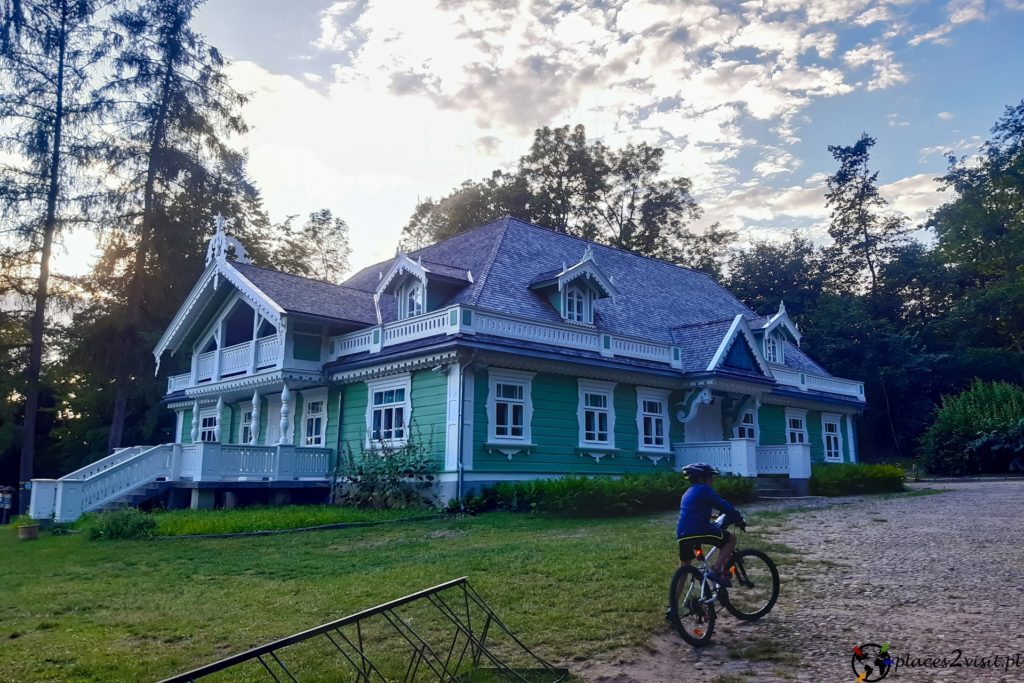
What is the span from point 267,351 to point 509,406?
7.84 meters

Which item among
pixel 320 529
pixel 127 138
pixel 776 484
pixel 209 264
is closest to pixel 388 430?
pixel 320 529

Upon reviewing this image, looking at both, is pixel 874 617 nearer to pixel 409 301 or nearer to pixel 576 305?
pixel 576 305

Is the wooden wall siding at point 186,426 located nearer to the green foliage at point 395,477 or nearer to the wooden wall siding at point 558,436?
the green foliage at point 395,477

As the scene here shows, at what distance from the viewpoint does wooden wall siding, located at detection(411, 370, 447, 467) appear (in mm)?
20109

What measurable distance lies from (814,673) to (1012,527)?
31.8 ft

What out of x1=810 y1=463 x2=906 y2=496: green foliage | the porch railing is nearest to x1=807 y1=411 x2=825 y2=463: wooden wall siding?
x1=810 y1=463 x2=906 y2=496: green foliage

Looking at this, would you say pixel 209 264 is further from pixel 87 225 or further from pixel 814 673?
pixel 814 673

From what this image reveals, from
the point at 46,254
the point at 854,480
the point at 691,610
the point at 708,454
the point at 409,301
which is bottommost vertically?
the point at 691,610

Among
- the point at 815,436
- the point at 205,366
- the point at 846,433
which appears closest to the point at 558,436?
the point at 205,366

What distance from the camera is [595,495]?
1750cm

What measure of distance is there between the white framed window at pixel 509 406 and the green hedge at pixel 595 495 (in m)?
1.74

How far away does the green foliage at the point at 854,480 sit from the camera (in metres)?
23.2

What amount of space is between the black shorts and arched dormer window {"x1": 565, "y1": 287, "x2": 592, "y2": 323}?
1582cm

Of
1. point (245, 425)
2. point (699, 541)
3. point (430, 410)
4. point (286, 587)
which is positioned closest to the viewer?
point (699, 541)
